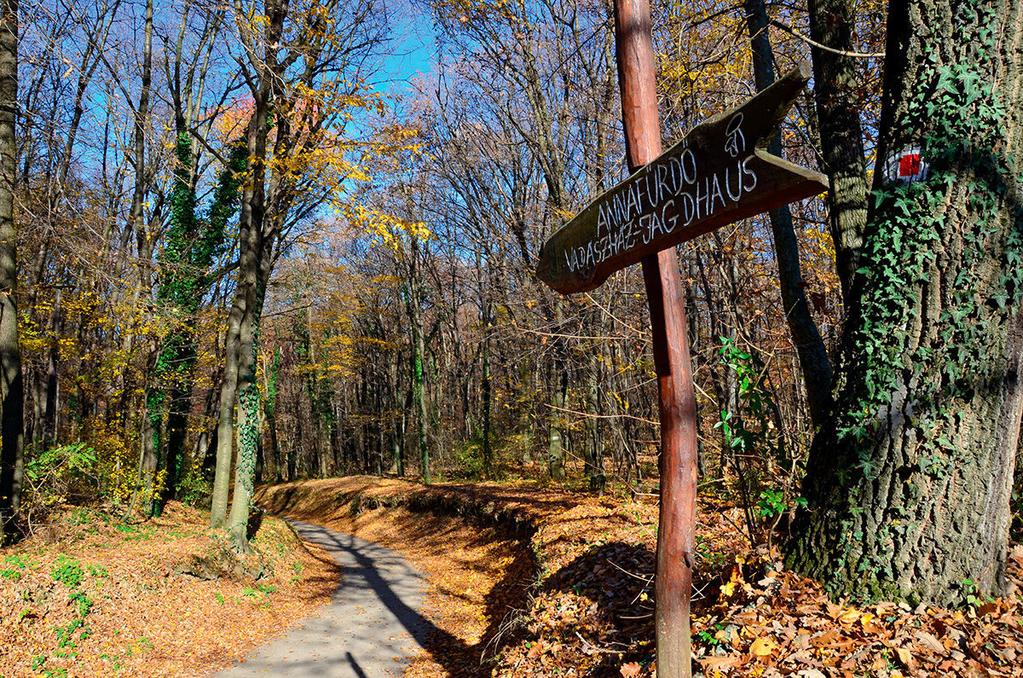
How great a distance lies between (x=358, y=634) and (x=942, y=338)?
8385mm

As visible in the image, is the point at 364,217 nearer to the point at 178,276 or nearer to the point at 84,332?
the point at 178,276

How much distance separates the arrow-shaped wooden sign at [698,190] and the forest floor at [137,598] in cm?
758

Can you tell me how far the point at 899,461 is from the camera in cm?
287

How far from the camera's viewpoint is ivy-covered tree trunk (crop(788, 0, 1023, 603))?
109 inches

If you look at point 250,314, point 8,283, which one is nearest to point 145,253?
point 250,314

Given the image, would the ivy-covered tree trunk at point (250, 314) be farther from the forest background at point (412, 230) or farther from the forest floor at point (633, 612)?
the forest floor at point (633, 612)

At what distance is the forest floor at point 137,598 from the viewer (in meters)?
6.82

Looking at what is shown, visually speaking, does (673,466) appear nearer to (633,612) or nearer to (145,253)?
(633,612)

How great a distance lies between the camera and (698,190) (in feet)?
7.31

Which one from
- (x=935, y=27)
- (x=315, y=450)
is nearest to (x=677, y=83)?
(x=935, y=27)

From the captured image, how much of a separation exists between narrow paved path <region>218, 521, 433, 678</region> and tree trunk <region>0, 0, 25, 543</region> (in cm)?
465

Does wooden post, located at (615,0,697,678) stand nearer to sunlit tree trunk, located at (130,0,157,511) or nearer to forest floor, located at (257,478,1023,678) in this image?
forest floor, located at (257,478,1023,678)

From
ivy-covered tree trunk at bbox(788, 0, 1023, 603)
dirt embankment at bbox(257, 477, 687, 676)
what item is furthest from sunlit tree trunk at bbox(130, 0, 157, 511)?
ivy-covered tree trunk at bbox(788, 0, 1023, 603)

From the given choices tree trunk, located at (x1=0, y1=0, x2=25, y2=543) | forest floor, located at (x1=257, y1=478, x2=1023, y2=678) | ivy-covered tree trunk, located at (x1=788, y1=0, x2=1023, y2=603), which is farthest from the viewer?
tree trunk, located at (x1=0, y1=0, x2=25, y2=543)
